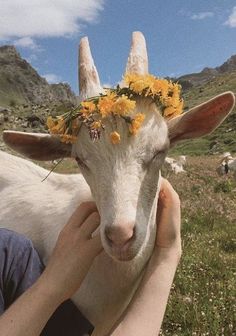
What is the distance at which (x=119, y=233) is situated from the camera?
128 inches

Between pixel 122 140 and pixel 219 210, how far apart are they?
302 inches

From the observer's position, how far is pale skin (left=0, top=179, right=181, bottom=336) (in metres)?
2.79

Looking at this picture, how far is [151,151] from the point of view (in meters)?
3.79

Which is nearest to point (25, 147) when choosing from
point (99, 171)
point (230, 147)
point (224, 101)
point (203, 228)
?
point (99, 171)

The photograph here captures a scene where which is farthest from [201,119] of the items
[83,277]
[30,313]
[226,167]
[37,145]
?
[226,167]

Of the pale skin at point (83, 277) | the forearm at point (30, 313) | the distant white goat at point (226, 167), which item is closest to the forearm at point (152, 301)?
the pale skin at point (83, 277)

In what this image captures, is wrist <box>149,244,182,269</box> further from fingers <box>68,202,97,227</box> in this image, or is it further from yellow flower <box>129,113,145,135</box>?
Result: yellow flower <box>129,113,145,135</box>

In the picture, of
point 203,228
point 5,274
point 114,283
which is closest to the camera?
point 5,274

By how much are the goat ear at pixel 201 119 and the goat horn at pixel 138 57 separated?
484mm

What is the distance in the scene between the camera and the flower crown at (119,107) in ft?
12.0

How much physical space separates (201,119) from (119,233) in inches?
50.3

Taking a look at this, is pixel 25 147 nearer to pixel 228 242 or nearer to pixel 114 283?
pixel 114 283

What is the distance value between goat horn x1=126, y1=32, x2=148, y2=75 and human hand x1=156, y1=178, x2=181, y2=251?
3.17 feet

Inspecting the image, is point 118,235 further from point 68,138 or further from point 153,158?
point 68,138
